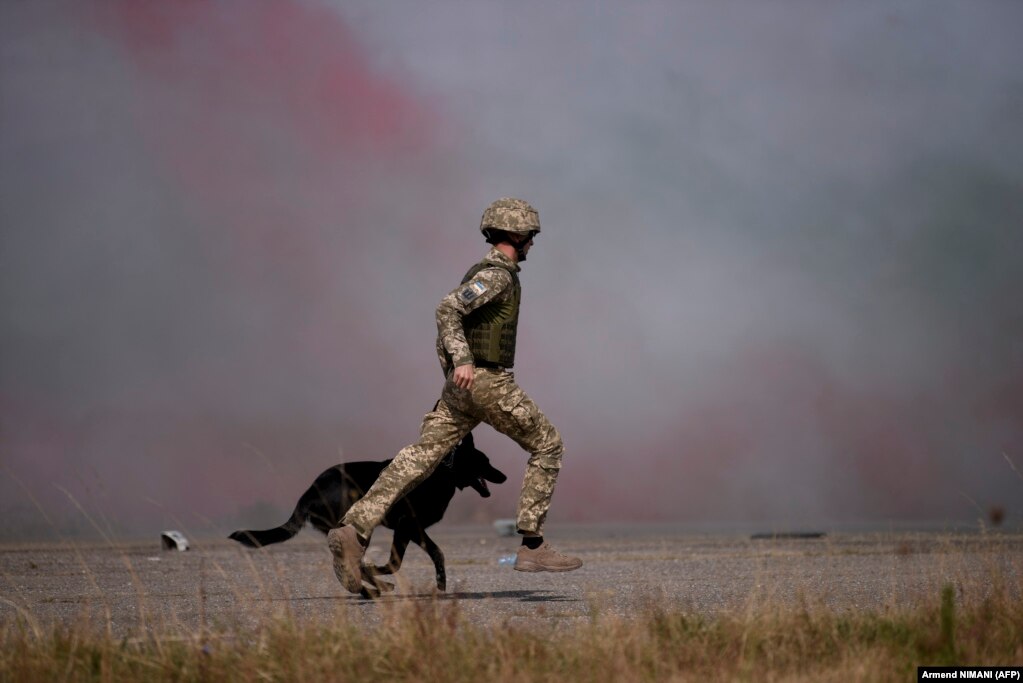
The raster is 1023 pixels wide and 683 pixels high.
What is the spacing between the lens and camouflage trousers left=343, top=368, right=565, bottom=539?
7.75 metres

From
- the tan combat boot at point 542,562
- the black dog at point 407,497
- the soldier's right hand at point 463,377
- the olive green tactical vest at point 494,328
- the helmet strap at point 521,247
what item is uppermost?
the helmet strap at point 521,247

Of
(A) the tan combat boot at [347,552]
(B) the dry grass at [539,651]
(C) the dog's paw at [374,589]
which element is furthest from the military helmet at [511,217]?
(B) the dry grass at [539,651]

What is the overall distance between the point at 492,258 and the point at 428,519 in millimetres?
2279

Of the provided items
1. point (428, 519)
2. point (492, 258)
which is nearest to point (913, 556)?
point (428, 519)

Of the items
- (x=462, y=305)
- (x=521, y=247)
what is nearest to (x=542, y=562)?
(x=462, y=305)

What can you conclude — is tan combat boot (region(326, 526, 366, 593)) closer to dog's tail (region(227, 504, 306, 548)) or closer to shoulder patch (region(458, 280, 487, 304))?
dog's tail (region(227, 504, 306, 548))

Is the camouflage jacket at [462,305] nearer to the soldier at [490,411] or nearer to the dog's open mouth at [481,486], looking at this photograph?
the soldier at [490,411]

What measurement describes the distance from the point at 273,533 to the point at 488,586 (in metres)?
2.04

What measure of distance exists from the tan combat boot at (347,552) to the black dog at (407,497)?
0.95 metres

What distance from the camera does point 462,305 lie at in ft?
25.0

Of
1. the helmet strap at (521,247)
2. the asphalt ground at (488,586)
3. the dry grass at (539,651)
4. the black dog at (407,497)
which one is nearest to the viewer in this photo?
the dry grass at (539,651)

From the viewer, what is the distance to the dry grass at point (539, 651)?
15.1ft

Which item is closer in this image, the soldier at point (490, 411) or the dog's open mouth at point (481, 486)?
the soldier at point (490, 411)

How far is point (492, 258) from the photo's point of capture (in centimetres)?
795
